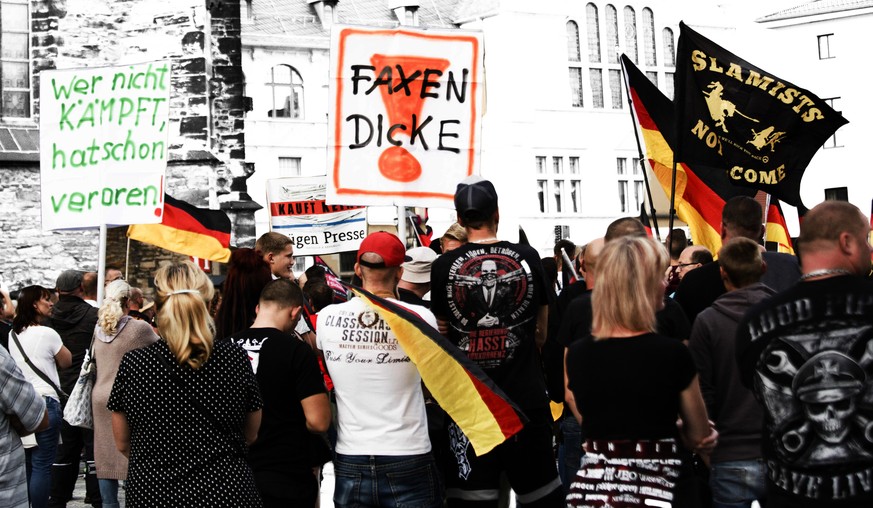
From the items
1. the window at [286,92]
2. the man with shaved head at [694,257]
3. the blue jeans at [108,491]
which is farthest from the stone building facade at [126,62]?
the window at [286,92]

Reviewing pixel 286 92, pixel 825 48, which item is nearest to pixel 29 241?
pixel 286 92

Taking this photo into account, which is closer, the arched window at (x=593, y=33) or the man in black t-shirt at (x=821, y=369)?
the man in black t-shirt at (x=821, y=369)

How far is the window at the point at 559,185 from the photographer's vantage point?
50625mm

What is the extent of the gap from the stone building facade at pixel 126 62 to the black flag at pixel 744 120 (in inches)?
539

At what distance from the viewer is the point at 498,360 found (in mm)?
5965

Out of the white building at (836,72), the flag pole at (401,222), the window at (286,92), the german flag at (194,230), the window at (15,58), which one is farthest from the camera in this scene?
the white building at (836,72)

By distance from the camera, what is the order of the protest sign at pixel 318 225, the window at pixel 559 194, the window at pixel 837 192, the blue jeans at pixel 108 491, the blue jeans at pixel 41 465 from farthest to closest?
the window at pixel 837 192 → the window at pixel 559 194 → the protest sign at pixel 318 225 → the blue jeans at pixel 41 465 → the blue jeans at pixel 108 491

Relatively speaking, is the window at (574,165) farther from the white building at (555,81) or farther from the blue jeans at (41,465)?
the blue jeans at (41,465)

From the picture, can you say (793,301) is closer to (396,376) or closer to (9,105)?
(396,376)

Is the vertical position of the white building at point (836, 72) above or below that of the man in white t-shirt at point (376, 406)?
above

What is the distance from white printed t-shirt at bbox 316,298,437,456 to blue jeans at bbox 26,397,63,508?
4.19 m

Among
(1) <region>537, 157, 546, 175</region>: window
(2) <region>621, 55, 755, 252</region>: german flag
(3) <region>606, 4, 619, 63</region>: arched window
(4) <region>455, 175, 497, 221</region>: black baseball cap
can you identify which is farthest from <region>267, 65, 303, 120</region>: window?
(4) <region>455, 175, 497, 221</region>: black baseball cap

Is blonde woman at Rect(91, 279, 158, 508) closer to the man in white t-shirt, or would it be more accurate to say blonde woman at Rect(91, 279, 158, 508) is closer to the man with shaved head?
the man in white t-shirt

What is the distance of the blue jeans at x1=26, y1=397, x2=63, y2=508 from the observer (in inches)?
365
